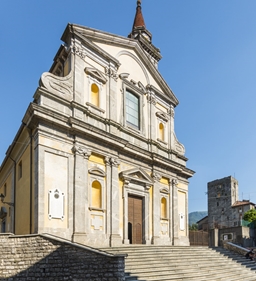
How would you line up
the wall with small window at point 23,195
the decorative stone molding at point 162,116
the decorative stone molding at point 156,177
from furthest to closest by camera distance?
the decorative stone molding at point 162,116, the decorative stone molding at point 156,177, the wall with small window at point 23,195

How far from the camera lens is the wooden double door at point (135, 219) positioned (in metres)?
17.2

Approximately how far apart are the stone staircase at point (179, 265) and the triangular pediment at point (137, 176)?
3.61 meters

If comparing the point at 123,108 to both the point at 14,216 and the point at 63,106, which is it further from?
the point at 14,216

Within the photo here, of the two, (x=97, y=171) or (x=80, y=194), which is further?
(x=97, y=171)

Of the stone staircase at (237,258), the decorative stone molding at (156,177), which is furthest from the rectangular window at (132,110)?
the stone staircase at (237,258)

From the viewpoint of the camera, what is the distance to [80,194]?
14062 millimetres

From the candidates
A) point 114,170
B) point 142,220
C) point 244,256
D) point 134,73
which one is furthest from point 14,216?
point 244,256

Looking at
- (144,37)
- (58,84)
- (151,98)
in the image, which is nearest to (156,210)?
(151,98)

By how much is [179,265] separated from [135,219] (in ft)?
13.9

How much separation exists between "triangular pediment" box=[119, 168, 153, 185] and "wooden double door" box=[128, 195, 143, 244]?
97 centimetres

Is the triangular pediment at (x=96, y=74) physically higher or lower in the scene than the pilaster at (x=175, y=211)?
higher

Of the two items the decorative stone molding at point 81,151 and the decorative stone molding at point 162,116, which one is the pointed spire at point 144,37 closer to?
the decorative stone molding at point 162,116

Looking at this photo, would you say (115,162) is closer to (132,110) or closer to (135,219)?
(135,219)

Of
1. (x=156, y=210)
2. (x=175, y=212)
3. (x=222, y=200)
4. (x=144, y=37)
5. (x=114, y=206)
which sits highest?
(x=144, y=37)
